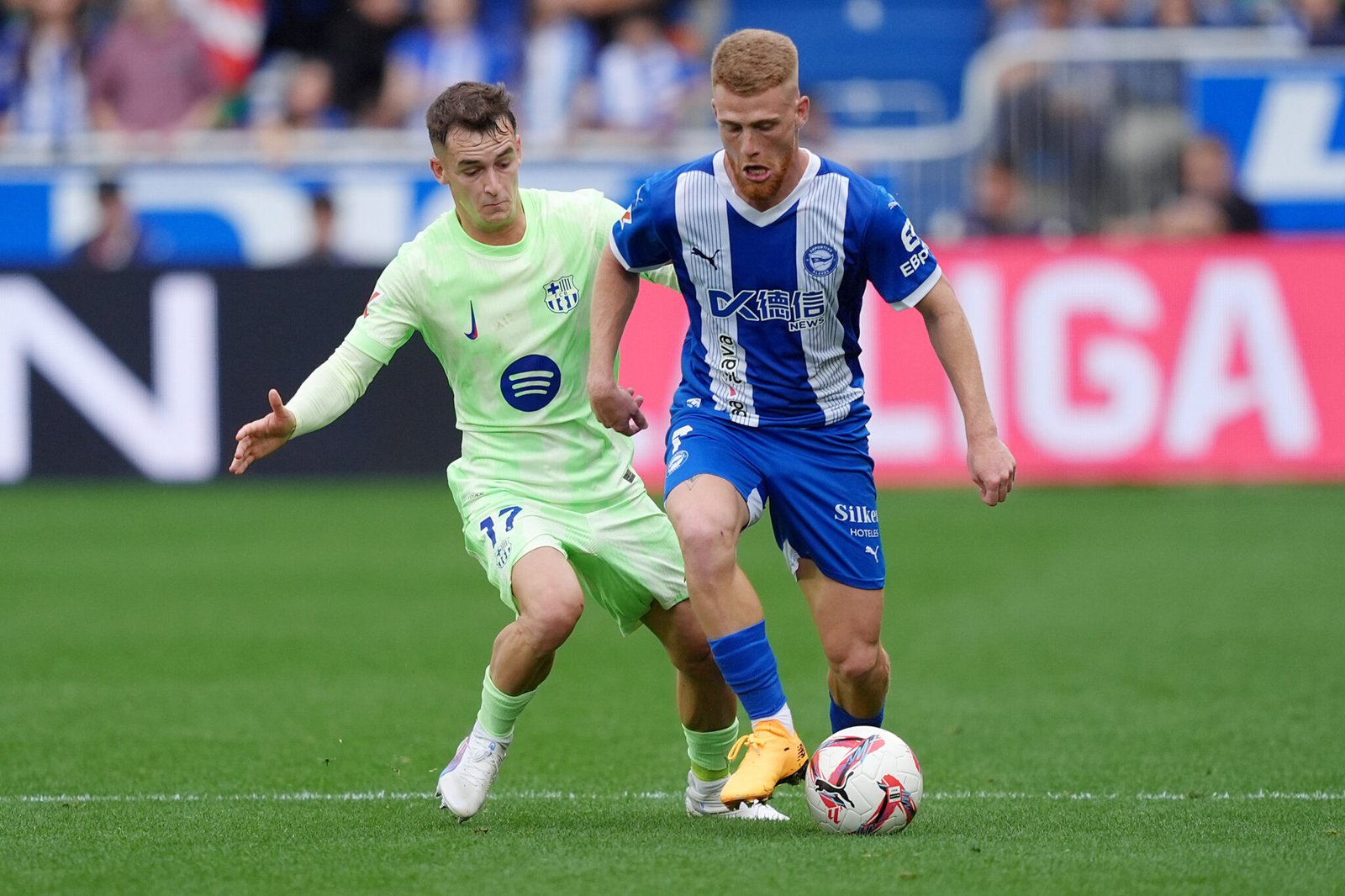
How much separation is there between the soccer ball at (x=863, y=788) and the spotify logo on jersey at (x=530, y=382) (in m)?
1.39

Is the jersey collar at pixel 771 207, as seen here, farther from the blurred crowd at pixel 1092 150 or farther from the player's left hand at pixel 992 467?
the blurred crowd at pixel 1092 150

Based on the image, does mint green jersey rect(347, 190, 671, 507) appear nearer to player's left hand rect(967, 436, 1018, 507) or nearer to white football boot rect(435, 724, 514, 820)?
white football boot rect(435, 724, 514, 820)

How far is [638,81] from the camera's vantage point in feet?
56.3

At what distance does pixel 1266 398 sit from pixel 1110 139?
2811 mm

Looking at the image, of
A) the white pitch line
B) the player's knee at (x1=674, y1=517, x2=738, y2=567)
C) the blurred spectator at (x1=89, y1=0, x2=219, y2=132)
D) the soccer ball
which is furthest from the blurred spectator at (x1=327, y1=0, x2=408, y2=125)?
the soccer ball

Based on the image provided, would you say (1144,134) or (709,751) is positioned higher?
(1144,134)

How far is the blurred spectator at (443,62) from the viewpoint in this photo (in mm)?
17156

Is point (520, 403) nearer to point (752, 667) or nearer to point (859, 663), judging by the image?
point (752, 667)

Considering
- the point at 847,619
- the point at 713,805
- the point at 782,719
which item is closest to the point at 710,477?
the point at 847,619

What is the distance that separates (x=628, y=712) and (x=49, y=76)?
1219 centimetres

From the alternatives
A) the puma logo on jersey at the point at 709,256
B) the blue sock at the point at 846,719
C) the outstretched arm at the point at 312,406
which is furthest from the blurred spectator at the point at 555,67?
the blue sock at the point at 846,719

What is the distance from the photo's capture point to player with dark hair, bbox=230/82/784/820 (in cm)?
574

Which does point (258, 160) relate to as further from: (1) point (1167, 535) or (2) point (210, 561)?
(1) point (1167, 535)

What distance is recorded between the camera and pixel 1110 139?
15633mm
